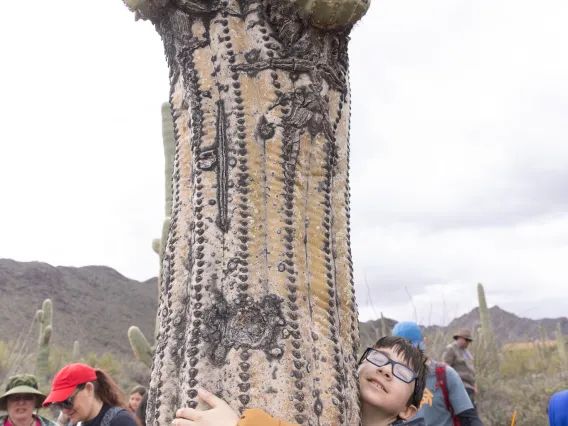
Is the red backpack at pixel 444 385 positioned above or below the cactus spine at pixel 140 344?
below

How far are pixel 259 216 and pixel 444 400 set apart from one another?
287 cm

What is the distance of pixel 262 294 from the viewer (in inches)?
82.1

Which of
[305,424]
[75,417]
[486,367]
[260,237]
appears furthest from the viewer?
[486,367]

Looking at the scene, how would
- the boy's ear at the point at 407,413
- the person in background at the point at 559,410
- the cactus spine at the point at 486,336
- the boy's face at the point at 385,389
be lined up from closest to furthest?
the boy's face at the point at 385,389 → the boy's ear at the point at 407,413 → the person in background at the point at 559,410 → the cactus spine at the point at 486,336

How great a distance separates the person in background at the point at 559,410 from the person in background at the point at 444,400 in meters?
1.00

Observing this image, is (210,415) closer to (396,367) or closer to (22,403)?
(396,367)

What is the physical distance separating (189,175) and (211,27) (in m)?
0.55

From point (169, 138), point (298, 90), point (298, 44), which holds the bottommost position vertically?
point (298, 90)

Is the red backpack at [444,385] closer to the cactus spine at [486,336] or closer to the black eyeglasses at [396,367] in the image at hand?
the black eyeglasses at [396,367]

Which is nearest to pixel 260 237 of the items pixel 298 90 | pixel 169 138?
pixel 298 90

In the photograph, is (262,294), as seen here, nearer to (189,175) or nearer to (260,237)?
(260,237)

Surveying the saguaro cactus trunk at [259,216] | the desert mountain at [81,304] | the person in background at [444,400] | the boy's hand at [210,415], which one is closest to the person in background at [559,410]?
the person in background at [444,400]

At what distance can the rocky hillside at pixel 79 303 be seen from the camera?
42.6 meters

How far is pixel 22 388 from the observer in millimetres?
4535
